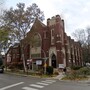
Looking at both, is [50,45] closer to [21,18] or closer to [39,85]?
[21,18]

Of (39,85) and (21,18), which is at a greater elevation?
(21,18)

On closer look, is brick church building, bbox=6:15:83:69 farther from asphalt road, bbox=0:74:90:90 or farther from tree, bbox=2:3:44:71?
Answer: asphalt road, bbox=0:74:90:90

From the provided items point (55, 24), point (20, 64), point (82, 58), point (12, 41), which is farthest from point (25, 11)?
point (82, 58)

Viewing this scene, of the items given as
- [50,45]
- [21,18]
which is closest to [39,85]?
[21,18]

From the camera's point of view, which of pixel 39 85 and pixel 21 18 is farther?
pixel 21 18

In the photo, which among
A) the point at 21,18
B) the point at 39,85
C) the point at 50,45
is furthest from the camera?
the point at 50,45

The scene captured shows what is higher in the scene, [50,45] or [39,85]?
[50,45]

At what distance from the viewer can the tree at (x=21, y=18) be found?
41.4 m

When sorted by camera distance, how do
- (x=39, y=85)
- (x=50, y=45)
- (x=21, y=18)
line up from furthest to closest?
(x=50, y=45)
(x=21, y=18)
(x=39, y=85)

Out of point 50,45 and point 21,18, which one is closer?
point 21,18

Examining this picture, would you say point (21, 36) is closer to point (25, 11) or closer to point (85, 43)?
point (25, 11)

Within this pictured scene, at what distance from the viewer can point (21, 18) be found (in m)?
41.2

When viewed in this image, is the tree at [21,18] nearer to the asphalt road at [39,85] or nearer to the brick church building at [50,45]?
the brick church building at [50,45]

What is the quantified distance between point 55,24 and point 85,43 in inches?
1253
